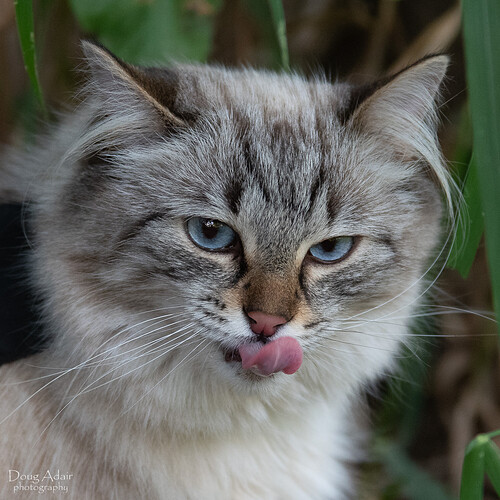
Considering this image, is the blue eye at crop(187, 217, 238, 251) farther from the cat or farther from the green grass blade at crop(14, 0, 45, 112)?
the green grass blade at crop(14, 0, 45, 112)

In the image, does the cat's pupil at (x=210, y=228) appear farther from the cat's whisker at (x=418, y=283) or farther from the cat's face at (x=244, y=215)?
the cat's whisker at (x=418, y=283)

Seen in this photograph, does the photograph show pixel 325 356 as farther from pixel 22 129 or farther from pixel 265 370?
pixel 22 129

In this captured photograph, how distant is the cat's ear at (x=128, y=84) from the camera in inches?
46.5

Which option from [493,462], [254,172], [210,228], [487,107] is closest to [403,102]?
[487,107]

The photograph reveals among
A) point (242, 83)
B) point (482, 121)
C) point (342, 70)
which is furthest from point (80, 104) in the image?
point (342, 70)

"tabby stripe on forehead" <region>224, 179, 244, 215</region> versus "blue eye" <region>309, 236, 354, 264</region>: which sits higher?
"tabby stripe on forehead" <region>224, 179, 244, 215</region>

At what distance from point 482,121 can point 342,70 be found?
5.71 ft

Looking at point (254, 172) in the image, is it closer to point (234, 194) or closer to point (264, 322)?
point (234, 194)

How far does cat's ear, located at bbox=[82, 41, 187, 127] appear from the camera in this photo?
118 cm

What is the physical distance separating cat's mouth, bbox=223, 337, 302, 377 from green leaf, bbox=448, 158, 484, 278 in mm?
456

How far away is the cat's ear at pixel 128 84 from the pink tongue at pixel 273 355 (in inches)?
18.9

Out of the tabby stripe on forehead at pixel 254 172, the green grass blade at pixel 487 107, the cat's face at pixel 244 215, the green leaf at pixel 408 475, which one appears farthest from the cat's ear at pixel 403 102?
the green leaf at pixel 408 475

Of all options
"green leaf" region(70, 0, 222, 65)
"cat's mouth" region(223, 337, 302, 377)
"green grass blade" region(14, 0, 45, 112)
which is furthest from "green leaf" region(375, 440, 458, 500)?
"green grass blade" region(14, 0, 45, 112)

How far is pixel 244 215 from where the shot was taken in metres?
1.21
